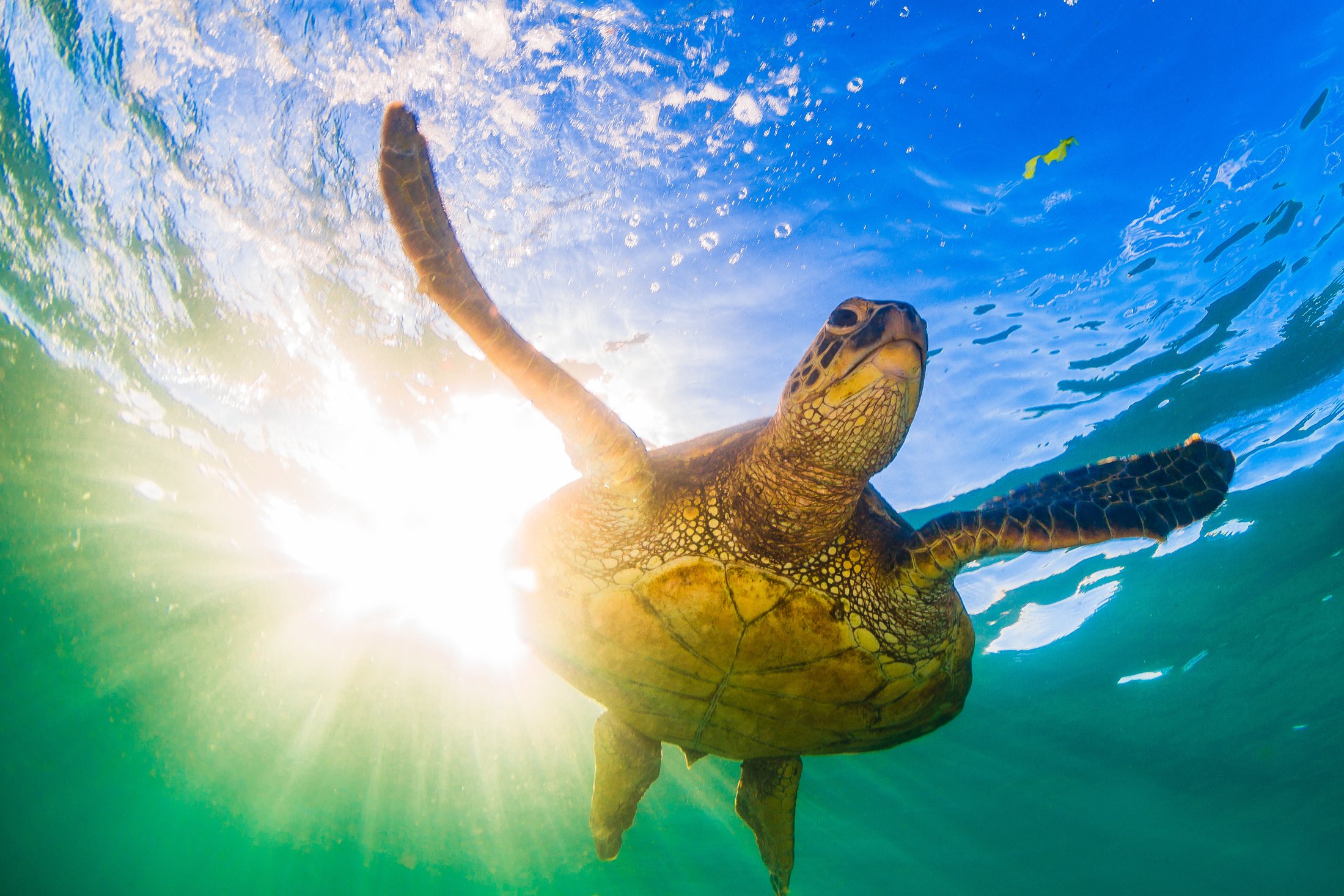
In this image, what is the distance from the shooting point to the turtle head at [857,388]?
2703mm

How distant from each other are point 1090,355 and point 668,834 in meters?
27.9

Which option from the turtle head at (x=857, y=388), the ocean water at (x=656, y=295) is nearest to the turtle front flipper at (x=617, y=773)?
the ocean water at (x=656, y=295)

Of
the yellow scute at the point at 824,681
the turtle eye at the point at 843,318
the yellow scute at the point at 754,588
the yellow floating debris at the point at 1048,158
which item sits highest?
the yellow floating debris at the point at 1048,158

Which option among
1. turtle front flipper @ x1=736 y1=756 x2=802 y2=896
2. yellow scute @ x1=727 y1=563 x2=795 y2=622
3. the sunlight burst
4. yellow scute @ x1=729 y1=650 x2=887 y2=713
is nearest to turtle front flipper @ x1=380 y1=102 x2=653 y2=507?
yellow scute @ x1=727 y1=563 x2=795 y2=622

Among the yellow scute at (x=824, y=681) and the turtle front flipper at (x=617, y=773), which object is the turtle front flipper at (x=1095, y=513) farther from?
the turtle front flipper at (x=617, y=773)

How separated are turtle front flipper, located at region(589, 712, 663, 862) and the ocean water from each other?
1.60 m

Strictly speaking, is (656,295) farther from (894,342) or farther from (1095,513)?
(1095,513)

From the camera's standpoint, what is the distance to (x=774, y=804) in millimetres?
5734

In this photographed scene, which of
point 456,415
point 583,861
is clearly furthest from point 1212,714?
point 583,861

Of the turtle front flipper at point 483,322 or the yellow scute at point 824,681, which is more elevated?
the turtle front flipper at point 483,322

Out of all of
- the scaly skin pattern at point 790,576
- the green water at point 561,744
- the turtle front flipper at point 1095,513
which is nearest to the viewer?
the turtle front flipper at point 1095,513

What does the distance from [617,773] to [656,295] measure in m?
5.67

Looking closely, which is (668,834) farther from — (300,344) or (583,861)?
(300,344)

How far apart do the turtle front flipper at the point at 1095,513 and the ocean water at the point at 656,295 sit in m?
3.52
